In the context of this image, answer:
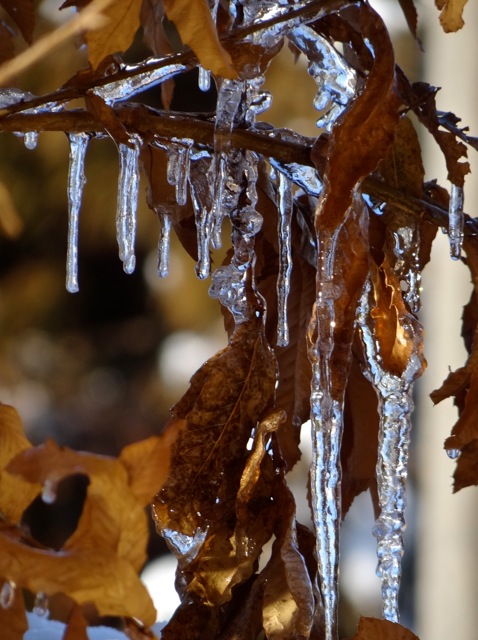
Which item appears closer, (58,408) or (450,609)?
(450,609)

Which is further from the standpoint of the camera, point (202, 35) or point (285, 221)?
point (285, 221)

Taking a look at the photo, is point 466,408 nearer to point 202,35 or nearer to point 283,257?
point 283,257

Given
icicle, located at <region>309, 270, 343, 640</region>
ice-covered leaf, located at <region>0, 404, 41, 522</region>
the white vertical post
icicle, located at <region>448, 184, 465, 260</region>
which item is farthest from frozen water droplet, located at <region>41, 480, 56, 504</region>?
the white vertical post

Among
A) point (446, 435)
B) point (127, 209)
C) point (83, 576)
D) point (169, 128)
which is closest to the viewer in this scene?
point (83, 576)

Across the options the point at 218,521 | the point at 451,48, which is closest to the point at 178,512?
the point at 218,521

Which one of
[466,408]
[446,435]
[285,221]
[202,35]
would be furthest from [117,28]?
[446,435]

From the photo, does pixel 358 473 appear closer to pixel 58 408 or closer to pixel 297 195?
pixel 297 195

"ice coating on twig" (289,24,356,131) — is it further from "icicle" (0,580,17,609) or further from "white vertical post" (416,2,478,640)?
"white vertical post" (416,2,478,640)
